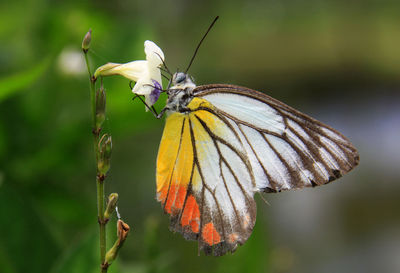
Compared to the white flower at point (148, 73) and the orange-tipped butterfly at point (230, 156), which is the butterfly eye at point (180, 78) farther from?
the white flower at point (148, 73)

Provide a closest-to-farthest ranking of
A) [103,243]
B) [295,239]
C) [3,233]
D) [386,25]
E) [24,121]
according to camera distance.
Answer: [103,243], [3,233], [24,121], [295,239], [386,25]

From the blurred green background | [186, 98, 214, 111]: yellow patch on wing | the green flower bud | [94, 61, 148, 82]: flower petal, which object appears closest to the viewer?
the green flower bud

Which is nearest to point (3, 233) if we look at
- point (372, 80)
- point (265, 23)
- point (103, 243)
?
point (103, 243)

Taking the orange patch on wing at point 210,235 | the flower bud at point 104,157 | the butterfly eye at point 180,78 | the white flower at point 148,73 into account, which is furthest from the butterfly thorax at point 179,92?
the flower bud at point 104,157

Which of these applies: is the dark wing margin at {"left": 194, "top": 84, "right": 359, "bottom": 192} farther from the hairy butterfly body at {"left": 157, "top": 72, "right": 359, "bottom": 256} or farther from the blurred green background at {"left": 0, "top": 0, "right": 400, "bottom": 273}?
the blurred green background at {"left": 0, "top": 0, "right": 400, "bottom": 273}

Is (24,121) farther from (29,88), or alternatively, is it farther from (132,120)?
(132,120)

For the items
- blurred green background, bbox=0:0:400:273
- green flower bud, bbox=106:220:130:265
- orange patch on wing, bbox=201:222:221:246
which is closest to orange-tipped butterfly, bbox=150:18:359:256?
orange patch on wing, bbox=201:222:221:246

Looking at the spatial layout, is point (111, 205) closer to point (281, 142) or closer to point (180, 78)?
point (180, 78)
